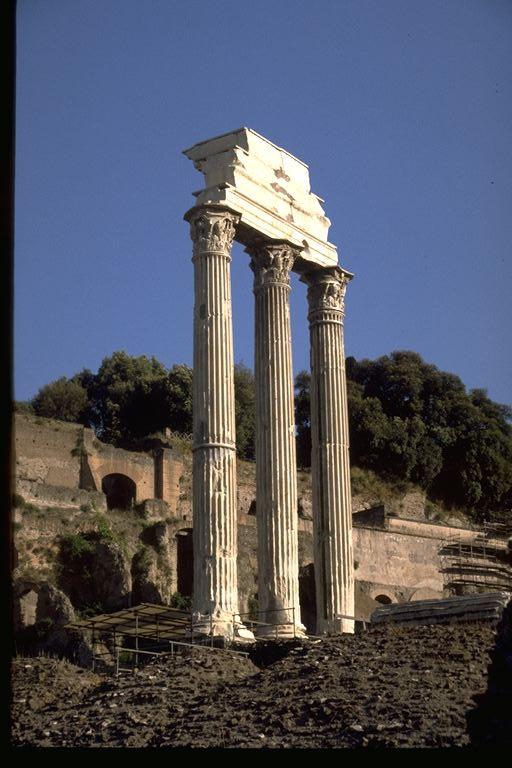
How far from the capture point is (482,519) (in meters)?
49.3

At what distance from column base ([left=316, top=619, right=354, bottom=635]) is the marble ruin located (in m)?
0.02

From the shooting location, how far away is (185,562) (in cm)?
3853

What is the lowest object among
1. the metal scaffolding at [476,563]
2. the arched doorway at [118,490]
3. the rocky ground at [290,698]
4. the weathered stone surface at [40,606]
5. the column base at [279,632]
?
the rocky ground at [290,698]

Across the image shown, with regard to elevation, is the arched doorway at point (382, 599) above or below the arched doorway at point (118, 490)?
below

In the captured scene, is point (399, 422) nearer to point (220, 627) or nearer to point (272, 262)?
point (272, 262)

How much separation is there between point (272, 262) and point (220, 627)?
6913 millimetres

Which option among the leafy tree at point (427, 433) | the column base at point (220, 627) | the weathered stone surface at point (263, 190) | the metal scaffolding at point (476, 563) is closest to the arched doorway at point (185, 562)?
the metal scaffolding at point (476, 563)

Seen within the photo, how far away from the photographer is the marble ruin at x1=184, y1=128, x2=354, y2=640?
23.6m

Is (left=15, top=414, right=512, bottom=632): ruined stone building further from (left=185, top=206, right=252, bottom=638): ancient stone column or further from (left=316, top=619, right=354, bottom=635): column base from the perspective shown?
(left=185, top=206, right=252, bottom=638): ancient stone column

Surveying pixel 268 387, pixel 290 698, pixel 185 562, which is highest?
pixel 268 387

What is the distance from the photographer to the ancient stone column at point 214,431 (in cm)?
2305

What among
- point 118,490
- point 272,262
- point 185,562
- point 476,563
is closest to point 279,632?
point 272,262

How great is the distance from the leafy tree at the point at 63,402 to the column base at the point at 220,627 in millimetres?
31431

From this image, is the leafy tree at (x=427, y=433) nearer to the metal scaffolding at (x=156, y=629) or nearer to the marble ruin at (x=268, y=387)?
the marble ruin at (x=268, y=387)
